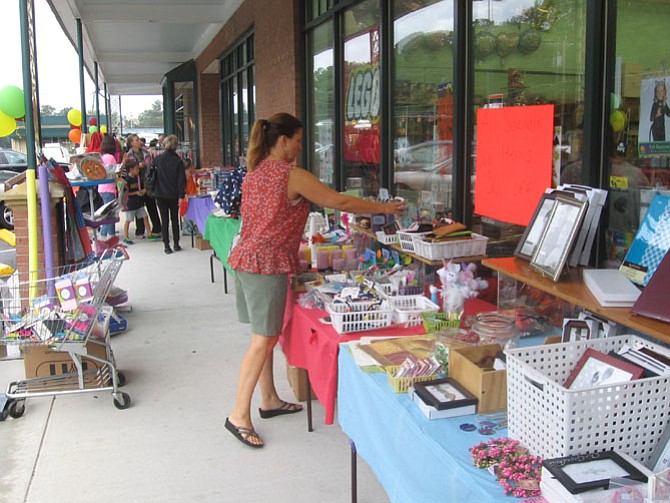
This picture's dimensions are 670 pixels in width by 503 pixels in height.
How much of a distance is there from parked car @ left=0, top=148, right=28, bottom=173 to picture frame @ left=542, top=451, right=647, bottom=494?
19.5 metres

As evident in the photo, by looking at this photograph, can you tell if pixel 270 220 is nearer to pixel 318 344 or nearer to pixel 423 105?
pixel 318 344

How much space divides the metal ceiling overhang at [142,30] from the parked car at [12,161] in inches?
142

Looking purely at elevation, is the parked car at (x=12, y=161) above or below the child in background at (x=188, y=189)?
above

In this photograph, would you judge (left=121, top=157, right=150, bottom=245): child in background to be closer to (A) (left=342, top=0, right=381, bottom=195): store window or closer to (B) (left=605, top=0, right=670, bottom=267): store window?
(A) (left=342, top=0, right=381, bottom=195): store window

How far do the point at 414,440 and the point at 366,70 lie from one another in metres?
4.52

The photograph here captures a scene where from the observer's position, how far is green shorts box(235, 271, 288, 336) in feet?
11.5

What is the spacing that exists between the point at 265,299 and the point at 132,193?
8.18m

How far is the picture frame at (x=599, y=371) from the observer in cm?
181


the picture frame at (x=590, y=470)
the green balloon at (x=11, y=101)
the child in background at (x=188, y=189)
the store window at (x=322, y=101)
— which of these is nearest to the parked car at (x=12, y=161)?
the child in background at (x=188, y=189)

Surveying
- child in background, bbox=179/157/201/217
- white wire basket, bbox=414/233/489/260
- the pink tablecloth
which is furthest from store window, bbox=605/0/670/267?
child in background, bbox=179/157/201/217

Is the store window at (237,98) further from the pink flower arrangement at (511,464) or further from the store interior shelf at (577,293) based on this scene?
the pink flower arrangement at (511,464)

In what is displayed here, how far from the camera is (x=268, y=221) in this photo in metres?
3.43

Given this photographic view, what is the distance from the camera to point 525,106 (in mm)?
3633

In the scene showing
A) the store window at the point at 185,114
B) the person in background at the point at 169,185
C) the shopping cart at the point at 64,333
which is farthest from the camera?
the store window at the point at 185,114
